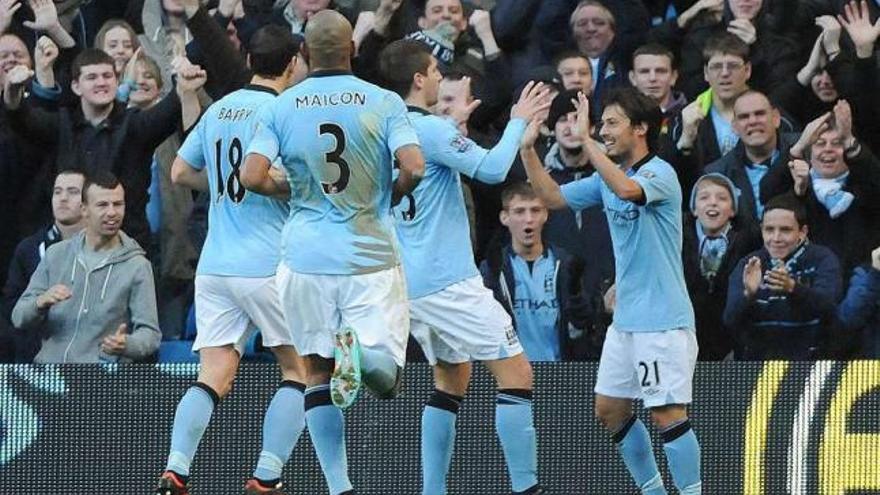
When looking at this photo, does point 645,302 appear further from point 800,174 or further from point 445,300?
point 800,174

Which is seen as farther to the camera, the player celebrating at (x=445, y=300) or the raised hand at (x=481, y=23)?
the raised hand at (x=481, y=23)

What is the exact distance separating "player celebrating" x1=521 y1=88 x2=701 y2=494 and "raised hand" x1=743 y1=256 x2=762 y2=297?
1.71 meters

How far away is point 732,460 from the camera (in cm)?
1343

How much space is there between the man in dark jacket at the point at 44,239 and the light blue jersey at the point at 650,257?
14.2 ft

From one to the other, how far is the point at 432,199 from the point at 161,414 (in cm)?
248

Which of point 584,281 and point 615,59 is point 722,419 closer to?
point 584,281

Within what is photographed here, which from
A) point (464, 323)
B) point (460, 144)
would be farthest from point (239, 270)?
point (460, 144)

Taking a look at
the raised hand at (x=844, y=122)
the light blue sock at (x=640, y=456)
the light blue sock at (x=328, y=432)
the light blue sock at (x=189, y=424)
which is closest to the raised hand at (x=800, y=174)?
the raised hand at (x=844, y=122)

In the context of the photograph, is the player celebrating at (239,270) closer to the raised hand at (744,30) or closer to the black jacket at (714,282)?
the black jacket at (714,282)

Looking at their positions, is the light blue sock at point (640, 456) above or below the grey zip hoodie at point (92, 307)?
below

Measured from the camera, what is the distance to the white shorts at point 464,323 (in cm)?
1226

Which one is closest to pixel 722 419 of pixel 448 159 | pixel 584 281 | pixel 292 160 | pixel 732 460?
pixel 732 460

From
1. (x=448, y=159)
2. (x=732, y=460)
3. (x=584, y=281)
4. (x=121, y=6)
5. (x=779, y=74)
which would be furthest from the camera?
(x=121, y=6)

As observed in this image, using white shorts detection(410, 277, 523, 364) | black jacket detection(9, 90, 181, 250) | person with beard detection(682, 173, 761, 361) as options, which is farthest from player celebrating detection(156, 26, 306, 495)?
person with beard detection(682, 173, 761, 361)
